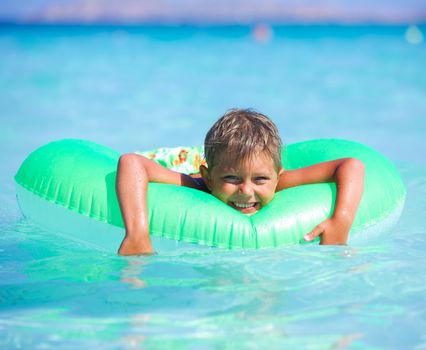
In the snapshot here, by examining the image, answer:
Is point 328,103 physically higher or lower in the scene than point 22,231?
higher

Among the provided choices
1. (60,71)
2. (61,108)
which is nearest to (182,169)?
(61,108)

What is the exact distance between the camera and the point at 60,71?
41.6 ft

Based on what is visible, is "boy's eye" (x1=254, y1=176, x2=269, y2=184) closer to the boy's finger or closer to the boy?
the boy

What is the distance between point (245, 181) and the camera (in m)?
3.46

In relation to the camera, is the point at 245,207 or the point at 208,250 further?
the point at 245,207

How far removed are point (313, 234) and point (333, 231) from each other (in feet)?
0.35

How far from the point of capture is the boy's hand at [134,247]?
→ 11.1 ft

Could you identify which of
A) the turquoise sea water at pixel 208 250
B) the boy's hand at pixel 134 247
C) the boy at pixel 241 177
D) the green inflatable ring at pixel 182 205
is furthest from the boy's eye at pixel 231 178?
the boy's hand at pixel 134 247

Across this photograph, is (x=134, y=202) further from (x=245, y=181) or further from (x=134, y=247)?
(x=245, y=181)

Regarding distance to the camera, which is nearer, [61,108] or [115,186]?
[115,186]

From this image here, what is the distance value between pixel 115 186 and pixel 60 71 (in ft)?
31.4

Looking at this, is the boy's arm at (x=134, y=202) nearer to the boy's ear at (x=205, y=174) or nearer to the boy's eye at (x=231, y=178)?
the boy's ear at (x=205, y=174)

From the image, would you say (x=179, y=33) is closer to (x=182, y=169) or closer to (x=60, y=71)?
(x=60, y=71)

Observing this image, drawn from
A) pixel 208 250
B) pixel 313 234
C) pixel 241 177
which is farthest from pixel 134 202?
pixel 313 234
